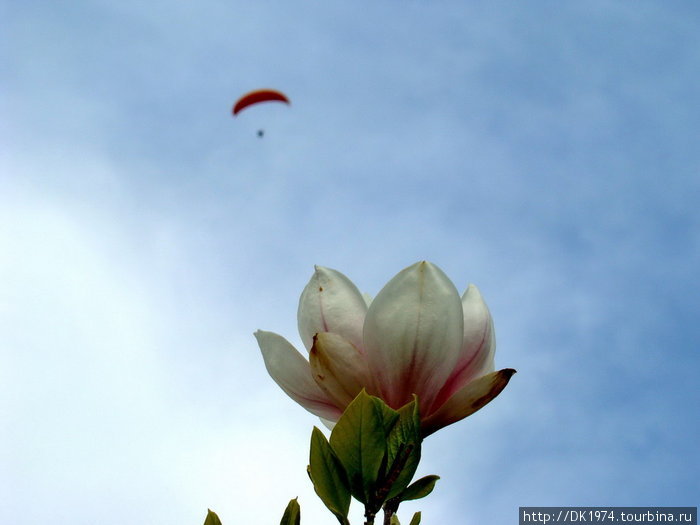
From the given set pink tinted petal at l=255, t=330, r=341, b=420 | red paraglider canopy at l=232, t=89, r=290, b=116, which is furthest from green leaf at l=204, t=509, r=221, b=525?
red paraglider canopy at l=232, t=89, r=290, b=116

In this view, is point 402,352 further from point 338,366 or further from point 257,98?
point 257,98

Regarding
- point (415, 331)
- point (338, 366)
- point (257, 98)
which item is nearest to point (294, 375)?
point (338, 366)

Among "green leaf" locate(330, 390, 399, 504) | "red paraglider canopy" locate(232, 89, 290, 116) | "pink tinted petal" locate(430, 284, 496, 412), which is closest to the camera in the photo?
"green leaf" locate(330, 390, 399, 504)

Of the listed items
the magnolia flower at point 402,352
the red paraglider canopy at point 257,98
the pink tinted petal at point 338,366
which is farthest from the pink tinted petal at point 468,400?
the red paraglider canopy at point 257,98

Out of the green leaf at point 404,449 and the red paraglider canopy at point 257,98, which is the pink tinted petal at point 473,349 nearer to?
the green leaf at point 404,449

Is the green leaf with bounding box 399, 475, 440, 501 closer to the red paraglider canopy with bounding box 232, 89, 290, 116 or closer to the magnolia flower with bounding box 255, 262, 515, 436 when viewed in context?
the magnolia flower with bounding box 255, 262, 515, 436

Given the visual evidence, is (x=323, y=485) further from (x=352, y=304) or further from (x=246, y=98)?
(x=246, y=98)

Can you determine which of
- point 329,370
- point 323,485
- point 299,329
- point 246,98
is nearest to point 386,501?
point 323,485
